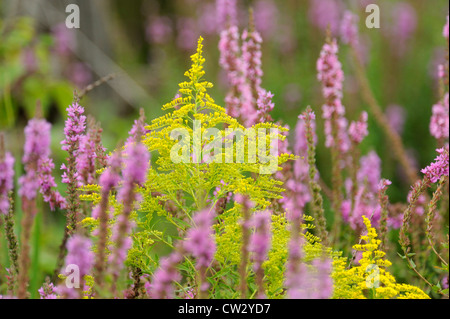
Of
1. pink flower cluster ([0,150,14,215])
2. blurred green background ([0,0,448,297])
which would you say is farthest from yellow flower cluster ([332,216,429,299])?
blurred green background ([0,0,448,297])

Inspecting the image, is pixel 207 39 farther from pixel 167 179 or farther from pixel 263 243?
pixel 263 243

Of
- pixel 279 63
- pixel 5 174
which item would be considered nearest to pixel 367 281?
pixel 5 174

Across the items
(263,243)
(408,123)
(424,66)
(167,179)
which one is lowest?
(263,243)

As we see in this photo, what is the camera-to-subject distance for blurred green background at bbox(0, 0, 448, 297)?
5598 mm

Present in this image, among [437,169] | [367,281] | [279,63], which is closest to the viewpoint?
[367,281]

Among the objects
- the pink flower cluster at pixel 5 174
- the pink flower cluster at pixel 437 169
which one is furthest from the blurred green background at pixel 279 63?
the pink flower cluster at pixel 5 174

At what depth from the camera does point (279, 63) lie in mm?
7012

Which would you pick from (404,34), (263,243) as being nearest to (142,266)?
(263,243)

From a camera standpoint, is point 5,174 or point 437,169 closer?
point 5,174

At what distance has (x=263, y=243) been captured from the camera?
4.67 feet

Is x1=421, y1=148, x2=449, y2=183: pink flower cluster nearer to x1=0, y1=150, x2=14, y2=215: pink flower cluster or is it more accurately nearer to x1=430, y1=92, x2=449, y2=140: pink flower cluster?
x1=430, y1=92, x2=449, y2=140: pink flower cluster

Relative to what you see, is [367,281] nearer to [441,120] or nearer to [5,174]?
[5,174]

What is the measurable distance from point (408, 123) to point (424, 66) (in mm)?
995

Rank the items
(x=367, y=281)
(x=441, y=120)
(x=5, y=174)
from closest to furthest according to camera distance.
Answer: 1. (x=5, y=174)
2. (x=367, y=281)
3. (x=441, y=120)
